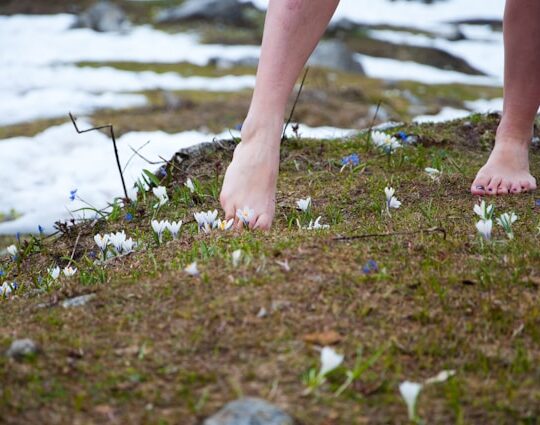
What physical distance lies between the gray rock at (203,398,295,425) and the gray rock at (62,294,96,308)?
0.83 metres

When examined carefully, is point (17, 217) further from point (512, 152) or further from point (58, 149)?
point (512, 152)

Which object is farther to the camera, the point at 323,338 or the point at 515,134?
the point at 515,134

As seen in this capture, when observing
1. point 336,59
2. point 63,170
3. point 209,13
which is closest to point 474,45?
point 336,59

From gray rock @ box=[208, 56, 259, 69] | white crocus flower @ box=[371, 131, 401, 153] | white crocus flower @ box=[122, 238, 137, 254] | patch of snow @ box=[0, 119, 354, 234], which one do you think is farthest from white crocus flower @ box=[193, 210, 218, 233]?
gray rock @ box=[208, 56, 259, 69]

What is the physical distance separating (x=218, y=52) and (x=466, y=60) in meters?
10.3

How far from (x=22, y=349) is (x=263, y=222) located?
52.5 inches

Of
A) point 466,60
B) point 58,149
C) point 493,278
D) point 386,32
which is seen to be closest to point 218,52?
point 466,60

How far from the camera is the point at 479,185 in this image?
3934 millimetres

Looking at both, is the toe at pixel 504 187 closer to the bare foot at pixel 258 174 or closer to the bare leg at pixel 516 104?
the bare leg at pixel 516 104

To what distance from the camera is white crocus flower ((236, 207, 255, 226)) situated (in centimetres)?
311

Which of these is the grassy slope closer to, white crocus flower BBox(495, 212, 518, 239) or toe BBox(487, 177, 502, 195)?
white crocus flower BBox(495, 212, 518, 239)

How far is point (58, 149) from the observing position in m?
8.35

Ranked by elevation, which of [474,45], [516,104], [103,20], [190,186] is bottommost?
[474,45]

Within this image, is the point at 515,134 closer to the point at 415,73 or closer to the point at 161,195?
the point at 161,195
